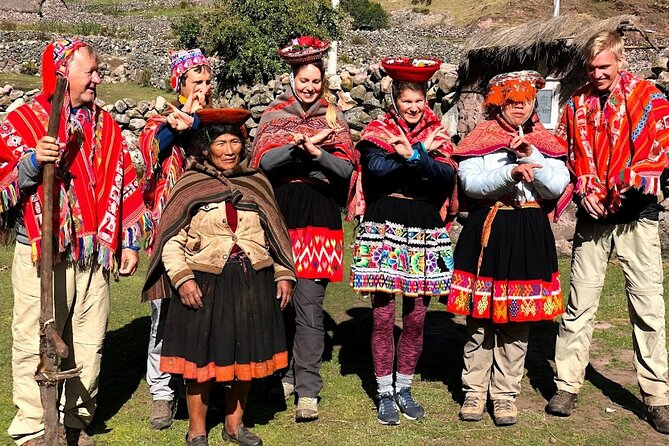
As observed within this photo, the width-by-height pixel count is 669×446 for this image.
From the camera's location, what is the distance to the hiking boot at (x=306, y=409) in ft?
14.0

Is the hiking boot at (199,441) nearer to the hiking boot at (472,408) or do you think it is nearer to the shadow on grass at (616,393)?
the hiking boot at (472,408)

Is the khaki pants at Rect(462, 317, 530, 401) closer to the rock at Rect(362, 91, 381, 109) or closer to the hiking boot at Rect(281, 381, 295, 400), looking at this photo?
the hiking boot at Rect(281, 381, 295, 400)

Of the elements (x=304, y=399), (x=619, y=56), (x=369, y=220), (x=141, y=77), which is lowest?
(x=304, y=399)

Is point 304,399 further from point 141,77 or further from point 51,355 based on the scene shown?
point 141,77

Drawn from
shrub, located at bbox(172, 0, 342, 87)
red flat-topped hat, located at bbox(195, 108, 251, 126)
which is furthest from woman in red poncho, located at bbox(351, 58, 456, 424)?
shrub, located at bbox(172, 0, 342, 87)

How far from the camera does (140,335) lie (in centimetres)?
592

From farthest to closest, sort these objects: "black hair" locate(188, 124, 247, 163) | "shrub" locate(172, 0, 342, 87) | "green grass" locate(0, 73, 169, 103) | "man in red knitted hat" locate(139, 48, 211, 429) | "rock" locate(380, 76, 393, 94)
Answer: "shrub" locate(172, 0, 342, 87)
"green grass" locate(0, 73, 169, 103)
"rock" locate(380, 76, 393, 94)
"man in red knitted hat" locate(139, 48, 211, 429)
"black hair" locate(188, 124, 247, 163)

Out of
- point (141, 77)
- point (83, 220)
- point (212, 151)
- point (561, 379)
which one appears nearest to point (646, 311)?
point (561, 379)

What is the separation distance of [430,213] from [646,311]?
1.43 m

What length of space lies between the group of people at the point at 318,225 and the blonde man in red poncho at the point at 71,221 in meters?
0.01

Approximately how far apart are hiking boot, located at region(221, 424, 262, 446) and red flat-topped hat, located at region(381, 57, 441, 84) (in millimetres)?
2141

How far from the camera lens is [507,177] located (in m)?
3.88

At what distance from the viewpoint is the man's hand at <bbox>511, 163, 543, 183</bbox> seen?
3797mm

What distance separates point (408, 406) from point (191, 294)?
159 cm
